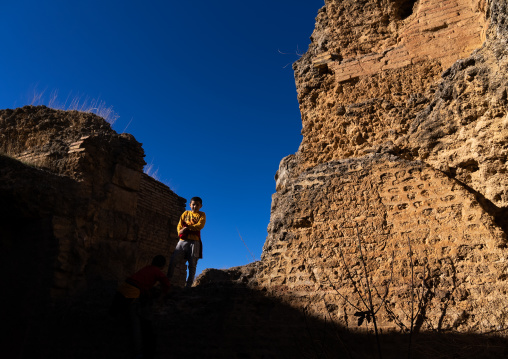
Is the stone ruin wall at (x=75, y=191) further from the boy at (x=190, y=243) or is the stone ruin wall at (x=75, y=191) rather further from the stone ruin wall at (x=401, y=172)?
the stone ruin wall at (x=401, y=172)

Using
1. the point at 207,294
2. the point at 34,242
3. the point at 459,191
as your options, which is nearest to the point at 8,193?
the point at 34,242

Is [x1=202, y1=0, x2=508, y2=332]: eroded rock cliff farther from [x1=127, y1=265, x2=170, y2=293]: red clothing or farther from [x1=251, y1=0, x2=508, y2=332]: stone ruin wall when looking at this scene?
[x1=127, y1=265, x2=170, y2=293]: red clothing

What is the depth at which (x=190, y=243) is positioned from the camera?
543cm

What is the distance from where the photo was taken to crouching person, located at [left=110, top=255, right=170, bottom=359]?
371 centimetres

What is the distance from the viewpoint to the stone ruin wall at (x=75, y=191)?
17.0 feet

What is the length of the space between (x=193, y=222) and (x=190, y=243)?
1.07 feet

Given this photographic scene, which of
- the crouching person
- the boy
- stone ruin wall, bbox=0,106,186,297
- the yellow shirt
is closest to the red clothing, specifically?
the crouching person

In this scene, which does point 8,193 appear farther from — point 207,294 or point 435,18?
point 435,18

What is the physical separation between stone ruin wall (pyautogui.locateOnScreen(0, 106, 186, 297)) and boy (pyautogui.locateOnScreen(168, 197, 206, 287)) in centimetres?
126

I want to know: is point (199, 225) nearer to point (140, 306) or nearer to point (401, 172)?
point (140, 306)

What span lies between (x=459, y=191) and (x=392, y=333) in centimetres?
150

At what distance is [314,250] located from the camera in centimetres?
376

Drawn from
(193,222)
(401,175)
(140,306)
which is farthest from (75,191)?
(401,175)

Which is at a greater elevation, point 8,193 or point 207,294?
point 8,193
